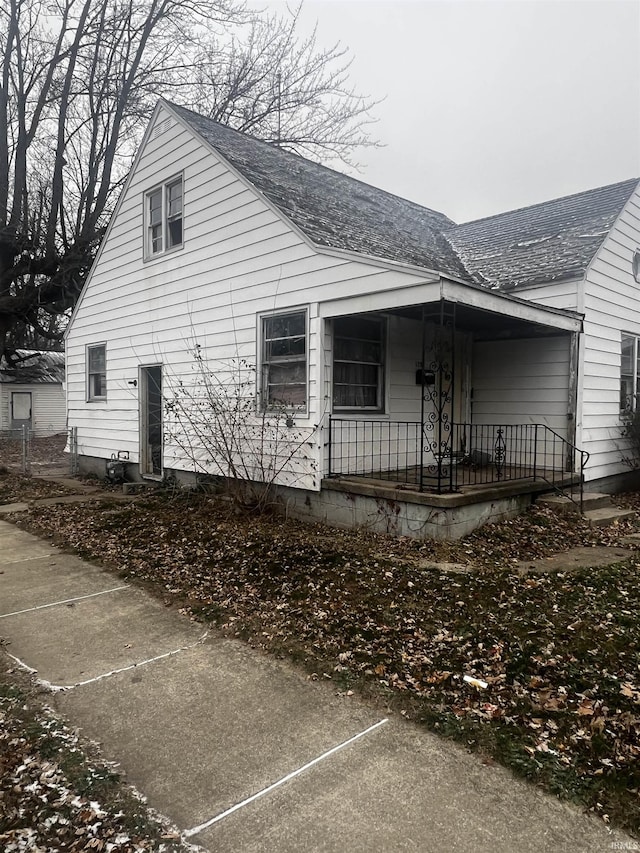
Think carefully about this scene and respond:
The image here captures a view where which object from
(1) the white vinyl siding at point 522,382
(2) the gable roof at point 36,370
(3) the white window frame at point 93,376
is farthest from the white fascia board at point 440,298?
(2) the gable roof at point 36,370

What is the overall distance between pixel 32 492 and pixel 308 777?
976 cm

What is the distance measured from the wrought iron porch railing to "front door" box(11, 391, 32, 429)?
27.6 meters

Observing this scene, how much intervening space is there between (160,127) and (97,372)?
5.38m

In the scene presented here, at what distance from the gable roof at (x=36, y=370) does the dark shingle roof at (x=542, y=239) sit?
83.9 ft

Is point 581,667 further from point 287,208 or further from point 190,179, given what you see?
point 190,179

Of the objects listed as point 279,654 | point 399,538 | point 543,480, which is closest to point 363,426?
point 399,538

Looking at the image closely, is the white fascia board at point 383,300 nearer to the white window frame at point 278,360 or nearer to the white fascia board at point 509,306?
the white fascia board at point 509,306

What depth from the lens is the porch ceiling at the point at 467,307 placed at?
597cm

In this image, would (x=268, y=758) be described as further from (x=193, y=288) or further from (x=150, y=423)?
(x=150, y=423)

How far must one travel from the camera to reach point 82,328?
13297 millimetres

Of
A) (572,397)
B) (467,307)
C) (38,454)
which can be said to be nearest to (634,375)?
(572,397)

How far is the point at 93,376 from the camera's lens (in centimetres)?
1299

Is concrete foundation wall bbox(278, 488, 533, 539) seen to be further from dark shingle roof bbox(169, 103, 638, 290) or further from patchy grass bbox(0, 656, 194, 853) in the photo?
patchy grass bbox(0, 656, 194, 853)

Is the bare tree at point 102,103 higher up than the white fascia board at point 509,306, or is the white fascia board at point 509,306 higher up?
the bare tree at point 102,103
